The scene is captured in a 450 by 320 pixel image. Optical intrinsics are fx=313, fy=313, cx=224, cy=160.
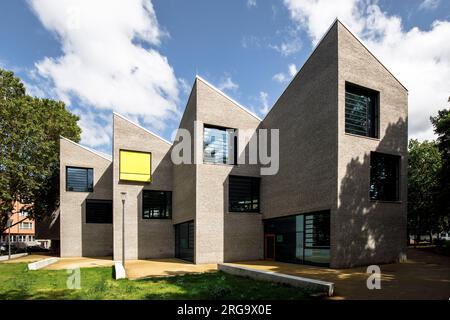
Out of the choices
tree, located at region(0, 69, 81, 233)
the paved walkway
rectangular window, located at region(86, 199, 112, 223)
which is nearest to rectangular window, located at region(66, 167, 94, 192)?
rectangular window, located at region(86, 199, 112, 223)

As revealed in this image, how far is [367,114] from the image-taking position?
53.6 feet

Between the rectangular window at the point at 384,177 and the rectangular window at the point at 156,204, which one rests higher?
the rectangular window at the point at 384,177

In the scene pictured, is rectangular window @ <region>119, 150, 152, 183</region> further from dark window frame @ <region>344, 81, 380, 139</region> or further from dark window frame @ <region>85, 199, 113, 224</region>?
dark window frame @ <region>344, 81, 380, 139</region>

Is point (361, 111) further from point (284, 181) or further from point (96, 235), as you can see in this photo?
point (96, 235)

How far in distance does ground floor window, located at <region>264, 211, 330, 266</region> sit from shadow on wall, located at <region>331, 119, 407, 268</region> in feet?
2.41

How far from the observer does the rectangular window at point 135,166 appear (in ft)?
77.4

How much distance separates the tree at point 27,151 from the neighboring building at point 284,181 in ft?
10.1

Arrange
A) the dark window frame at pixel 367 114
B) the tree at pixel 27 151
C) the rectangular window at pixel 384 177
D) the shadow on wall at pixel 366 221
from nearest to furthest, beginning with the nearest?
the shadow on wall at pixel 366 221
the dark window frame at pixel 367 114
the rectangular window at pixel 384 177
the tree at pixel 27 151

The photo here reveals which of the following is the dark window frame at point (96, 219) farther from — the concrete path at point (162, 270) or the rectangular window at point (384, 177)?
the rectangular window at point (384, 177)

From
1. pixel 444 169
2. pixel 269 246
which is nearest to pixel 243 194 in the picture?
pixel 269 246
